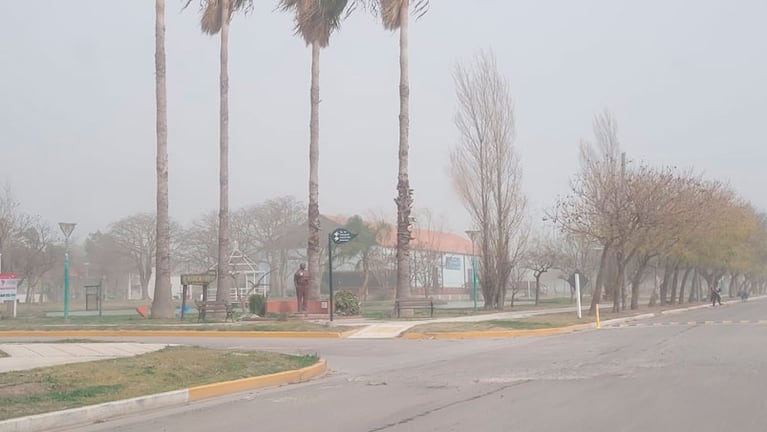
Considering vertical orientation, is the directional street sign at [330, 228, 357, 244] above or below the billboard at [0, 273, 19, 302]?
above

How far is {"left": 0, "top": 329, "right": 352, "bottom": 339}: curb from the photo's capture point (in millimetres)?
23703

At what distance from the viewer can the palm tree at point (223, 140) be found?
103 feet

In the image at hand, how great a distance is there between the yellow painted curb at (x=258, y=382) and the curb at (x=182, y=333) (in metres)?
8.28

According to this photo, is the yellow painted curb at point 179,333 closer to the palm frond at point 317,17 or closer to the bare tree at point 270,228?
the palm frond at point 317,17

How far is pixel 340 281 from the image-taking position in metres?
70.2

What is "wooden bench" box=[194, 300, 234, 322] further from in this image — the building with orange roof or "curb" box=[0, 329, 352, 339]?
the building with orange roof

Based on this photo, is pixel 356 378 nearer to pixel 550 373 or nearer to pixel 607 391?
pixel 550 373

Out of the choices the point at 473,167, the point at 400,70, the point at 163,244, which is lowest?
the point at 163,244

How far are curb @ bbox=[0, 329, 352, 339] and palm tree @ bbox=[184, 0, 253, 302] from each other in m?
6.01

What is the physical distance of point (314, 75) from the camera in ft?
104

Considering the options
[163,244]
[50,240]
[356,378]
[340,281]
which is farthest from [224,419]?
[340,281]

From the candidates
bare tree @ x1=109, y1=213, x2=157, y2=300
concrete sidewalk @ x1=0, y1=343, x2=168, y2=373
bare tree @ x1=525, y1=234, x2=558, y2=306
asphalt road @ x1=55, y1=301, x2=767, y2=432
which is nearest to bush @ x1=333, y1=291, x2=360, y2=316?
asphalt road @ x1=55, y1=301, x2=767, y2=432

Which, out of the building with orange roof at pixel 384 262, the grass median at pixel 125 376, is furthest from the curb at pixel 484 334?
the building with orange roof at pixel 384 262

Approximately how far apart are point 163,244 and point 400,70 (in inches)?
444
